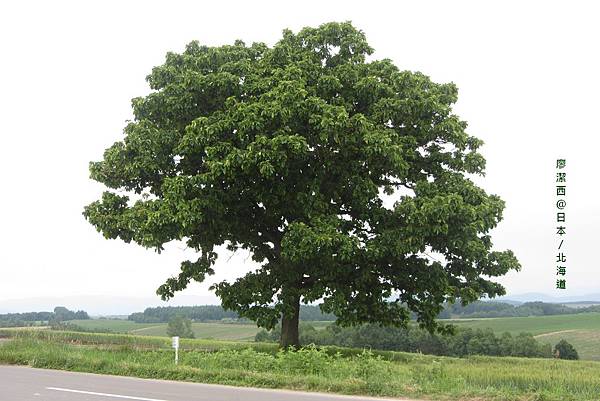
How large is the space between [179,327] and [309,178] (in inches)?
1796

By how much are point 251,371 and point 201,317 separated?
51872 millimetres

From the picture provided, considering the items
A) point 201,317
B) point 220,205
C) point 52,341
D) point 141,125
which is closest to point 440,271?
point 220,205

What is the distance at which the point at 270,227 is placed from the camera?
2239 centimetres

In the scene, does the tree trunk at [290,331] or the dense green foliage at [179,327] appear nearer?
the tree trunk at [290,331]

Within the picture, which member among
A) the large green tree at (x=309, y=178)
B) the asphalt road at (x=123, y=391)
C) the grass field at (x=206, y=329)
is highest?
the large green tree at (x=309, y=178)

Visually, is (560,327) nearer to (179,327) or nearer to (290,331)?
(179,327)

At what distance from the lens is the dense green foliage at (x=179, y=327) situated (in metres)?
59.9

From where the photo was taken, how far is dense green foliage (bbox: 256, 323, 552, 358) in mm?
44719

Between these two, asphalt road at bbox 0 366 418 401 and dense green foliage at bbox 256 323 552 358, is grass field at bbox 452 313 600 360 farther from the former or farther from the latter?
asphalt road at bbox 0 366 418 401

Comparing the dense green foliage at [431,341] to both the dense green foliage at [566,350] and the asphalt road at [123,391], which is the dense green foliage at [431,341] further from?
the asphalt road at [123,391]

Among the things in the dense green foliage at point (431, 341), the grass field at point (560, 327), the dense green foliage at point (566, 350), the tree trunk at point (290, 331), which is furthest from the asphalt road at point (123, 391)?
the dense green foliage at point (566, 350)

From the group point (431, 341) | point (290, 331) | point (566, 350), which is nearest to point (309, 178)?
point (290, 331)

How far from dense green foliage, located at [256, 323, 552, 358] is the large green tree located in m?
23.5

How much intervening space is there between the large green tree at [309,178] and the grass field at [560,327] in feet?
91.5
